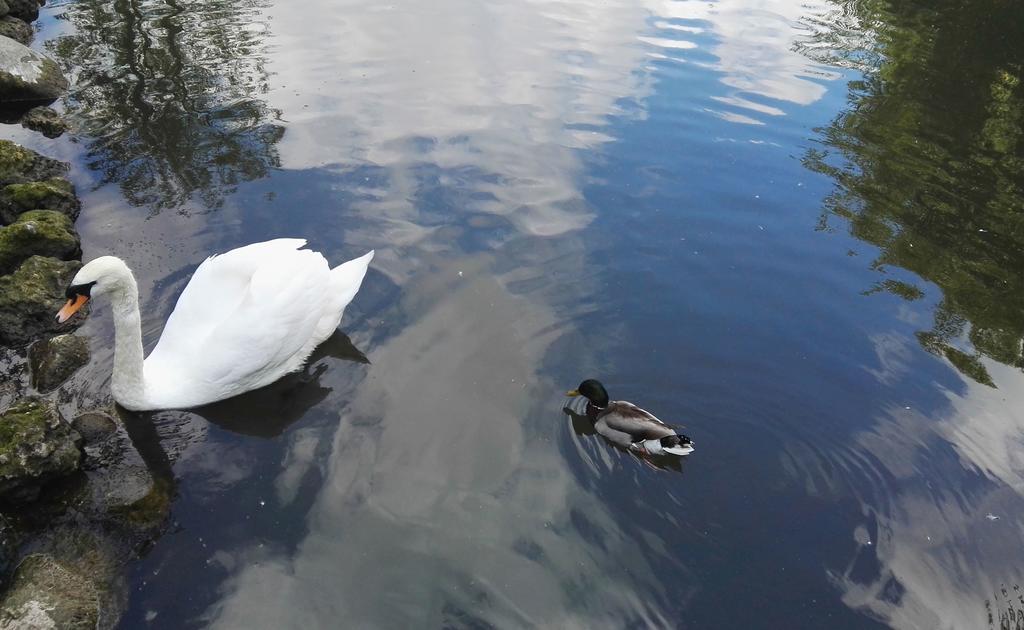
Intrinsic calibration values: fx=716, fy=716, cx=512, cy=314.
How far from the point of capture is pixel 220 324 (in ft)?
17.8

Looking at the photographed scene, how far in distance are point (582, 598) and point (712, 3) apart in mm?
15629

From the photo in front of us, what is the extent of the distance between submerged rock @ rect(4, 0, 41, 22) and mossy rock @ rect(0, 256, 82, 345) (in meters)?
9.88

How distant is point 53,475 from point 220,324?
1.46 metres


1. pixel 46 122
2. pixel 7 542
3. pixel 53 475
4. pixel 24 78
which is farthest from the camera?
pixel 24 78

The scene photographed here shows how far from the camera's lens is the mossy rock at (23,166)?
316 inches

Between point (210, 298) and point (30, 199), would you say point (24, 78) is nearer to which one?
point (30, 199)

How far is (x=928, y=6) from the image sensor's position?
55.4ft

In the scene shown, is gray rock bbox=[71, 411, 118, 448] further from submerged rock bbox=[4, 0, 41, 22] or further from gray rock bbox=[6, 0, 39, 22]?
gray rock bbox=[6, 0, 39, 22]

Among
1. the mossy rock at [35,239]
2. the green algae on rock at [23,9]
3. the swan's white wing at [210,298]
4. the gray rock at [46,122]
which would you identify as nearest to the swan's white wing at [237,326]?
the swan's white wing at [210,298]

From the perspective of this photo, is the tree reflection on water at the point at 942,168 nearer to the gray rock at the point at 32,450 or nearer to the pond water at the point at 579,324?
the pond water at the point at 579,324

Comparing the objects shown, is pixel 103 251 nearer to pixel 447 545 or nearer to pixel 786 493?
pixel 447 545

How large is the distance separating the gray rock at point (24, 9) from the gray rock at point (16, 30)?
36 centimetres

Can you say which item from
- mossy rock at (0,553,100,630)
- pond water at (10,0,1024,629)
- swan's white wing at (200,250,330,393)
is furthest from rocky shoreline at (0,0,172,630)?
swan's white wing at (200,250,330,393)

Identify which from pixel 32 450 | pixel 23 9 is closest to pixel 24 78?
pixel 23 9
